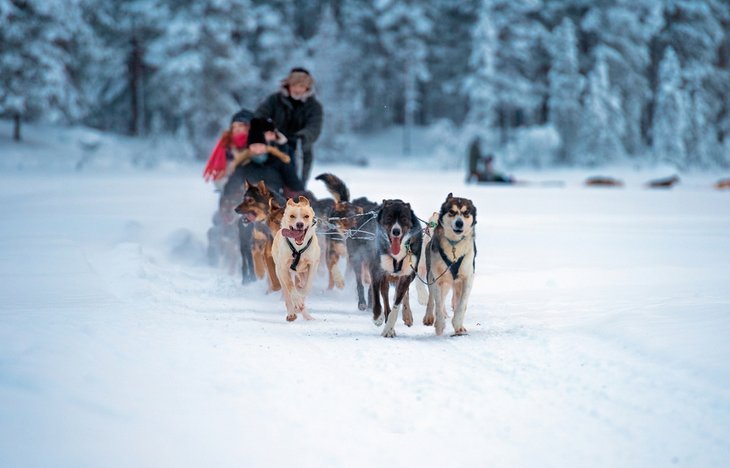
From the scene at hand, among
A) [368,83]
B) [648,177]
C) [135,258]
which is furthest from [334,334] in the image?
[368,83]

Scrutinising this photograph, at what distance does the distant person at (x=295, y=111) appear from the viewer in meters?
8.81

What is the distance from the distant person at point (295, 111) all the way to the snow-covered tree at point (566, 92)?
25497mm

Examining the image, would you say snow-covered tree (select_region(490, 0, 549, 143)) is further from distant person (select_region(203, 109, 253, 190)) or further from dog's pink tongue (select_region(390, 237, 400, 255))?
dog's pink tongue (select_region(390, 237, 400, 255))

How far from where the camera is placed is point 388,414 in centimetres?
358

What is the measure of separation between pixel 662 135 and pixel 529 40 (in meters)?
9.44

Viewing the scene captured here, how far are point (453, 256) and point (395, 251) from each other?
0.46 metres

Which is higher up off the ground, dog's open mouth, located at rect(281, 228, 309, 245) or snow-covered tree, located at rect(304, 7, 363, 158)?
snow-covered tree, located at rect(304, 7, 363, 158)

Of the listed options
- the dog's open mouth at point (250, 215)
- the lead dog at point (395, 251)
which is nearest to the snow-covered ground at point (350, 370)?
the lead dog at point (395, 251)

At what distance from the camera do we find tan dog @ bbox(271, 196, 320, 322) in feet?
19.0

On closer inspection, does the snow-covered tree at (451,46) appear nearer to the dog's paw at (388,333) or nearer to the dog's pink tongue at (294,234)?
the dog's pink tongue at (294,234)

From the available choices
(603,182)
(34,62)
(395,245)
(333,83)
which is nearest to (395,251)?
(395,245)

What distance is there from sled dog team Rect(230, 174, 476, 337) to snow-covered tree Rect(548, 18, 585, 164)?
2732cm

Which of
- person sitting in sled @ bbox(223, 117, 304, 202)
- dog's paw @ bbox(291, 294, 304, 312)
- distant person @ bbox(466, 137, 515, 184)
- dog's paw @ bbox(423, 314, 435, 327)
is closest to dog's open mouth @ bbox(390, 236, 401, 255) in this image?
dog's paw @ bbox(423, 314, 435, 327)

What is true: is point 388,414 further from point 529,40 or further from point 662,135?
point 529,40
